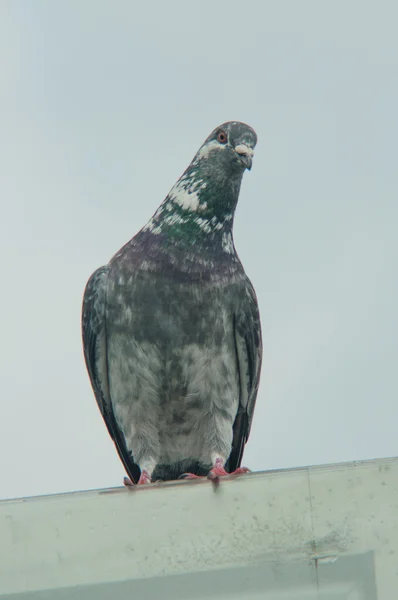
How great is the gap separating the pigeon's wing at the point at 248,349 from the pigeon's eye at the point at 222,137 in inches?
52.0

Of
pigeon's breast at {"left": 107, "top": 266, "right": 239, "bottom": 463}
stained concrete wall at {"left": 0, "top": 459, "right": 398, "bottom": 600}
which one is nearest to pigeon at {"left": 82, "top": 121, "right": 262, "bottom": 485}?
pigeon's breast at {"left": 107, "top": 266, "right": 239, "bottom": 463}

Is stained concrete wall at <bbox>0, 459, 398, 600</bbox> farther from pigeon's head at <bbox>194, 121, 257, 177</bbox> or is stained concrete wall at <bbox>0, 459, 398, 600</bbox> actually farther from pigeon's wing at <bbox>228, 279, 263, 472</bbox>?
pigeon's head at <bbox>194, 121, 257, 177</bbox>

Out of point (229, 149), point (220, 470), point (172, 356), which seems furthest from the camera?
point (229, 149)

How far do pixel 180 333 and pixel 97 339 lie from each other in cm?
88

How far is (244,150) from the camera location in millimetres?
10547

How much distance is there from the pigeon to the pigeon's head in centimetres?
1

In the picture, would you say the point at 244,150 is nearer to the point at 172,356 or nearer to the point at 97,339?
the point at 172,356

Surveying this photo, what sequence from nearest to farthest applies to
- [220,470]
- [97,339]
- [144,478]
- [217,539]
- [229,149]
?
[217,539], [220,470], [144,478], [97,339], [229,149]

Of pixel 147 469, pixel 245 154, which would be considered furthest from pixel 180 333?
pixel 245 154

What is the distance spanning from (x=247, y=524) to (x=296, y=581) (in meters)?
0.52

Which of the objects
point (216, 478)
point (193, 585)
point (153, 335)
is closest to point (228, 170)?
point (153, 335)

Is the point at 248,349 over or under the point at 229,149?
under

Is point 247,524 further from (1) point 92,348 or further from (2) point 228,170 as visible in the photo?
(2) point 228,170

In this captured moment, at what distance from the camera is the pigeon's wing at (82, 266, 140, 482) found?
10.5 meters
